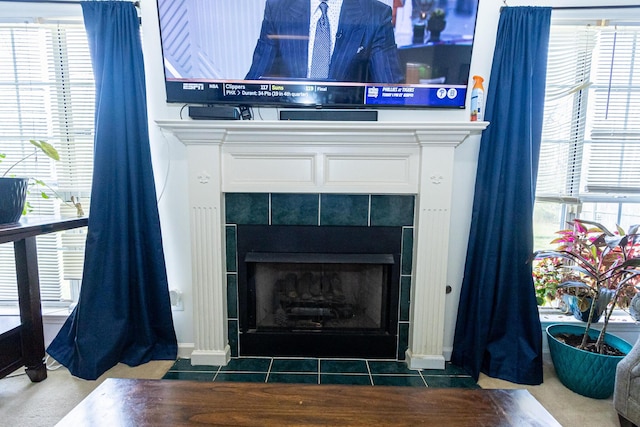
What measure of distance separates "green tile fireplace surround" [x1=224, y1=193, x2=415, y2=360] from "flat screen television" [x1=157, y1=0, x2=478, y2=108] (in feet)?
1.72

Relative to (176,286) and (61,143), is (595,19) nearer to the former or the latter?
(176,286)

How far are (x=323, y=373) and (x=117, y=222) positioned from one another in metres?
1.45

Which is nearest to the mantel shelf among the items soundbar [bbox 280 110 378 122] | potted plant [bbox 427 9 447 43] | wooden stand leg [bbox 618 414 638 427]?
soundbar [bbox 280 110 378 122]

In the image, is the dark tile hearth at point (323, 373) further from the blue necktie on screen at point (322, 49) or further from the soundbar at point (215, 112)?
the blue necktie on screen at point (322, 49)

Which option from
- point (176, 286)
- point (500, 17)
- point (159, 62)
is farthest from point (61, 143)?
point (500, 17)

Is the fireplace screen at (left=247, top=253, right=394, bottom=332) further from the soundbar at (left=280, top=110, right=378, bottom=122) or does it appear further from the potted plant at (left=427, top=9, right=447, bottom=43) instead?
the potted plant at (left=427, top=9, right=447, bottom=43)

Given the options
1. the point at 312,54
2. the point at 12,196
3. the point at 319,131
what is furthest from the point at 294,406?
the point at 12,196

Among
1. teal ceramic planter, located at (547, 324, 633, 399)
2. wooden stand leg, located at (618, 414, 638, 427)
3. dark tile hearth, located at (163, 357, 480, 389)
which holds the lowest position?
dark tile hearth, located at (163, 357, 480, 389)

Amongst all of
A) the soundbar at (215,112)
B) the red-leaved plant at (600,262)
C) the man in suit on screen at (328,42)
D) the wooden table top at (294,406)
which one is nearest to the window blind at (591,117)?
the red-leaved plant at (600,262)

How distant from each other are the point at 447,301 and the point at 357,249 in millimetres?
669

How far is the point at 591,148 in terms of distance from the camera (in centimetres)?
199

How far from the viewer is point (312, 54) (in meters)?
1.71

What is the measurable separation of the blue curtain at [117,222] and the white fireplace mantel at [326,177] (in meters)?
0.27

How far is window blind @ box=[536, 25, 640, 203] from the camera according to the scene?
1.92m
